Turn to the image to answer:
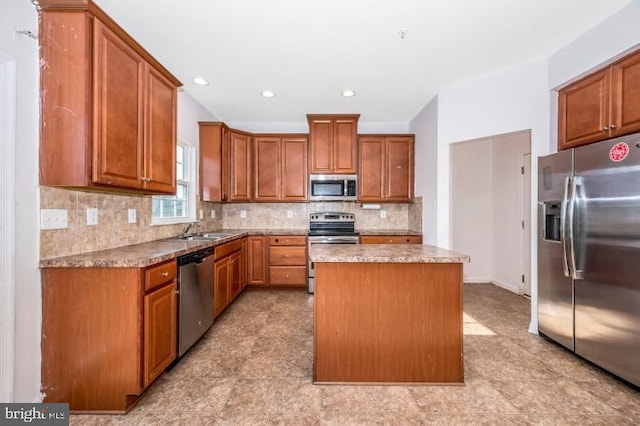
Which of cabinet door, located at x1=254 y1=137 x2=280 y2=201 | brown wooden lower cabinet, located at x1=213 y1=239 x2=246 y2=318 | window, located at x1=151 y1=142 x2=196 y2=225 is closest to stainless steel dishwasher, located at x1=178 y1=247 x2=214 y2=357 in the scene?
brown wooden lower cabinet, located at x1=213 y1=239 x2=246 y2=318

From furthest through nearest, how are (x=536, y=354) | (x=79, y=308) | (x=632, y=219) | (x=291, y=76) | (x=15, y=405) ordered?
(x=291, y=76) < (x=536, y=354) < (x=632, y=219) < (x=79, y=308) < (x=15, y=405)

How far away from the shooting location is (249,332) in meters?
2.86

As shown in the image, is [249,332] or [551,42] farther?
[249,332]

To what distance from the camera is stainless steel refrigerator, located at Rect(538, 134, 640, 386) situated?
1.93 metres

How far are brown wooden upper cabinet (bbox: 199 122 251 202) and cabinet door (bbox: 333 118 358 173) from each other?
1.34 meters

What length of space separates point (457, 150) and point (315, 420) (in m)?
4.37

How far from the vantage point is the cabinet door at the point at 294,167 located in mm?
4457

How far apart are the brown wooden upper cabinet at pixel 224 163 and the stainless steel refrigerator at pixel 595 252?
364 centimetres

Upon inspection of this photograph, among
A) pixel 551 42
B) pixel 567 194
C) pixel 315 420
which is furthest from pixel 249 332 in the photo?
pixel 551 42

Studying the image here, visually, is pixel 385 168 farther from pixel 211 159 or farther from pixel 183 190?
pixel 183 190

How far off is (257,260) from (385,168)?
93.5 inches

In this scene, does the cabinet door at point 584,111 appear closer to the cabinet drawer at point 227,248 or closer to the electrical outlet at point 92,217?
the cabinet drawer at point 227,248

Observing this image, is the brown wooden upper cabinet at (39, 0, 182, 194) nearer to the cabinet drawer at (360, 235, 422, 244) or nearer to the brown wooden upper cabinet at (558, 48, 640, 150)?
the cabinet drawer at (360, 235, 422, 244)

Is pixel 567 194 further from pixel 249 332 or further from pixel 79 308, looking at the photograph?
pixel 79 308
